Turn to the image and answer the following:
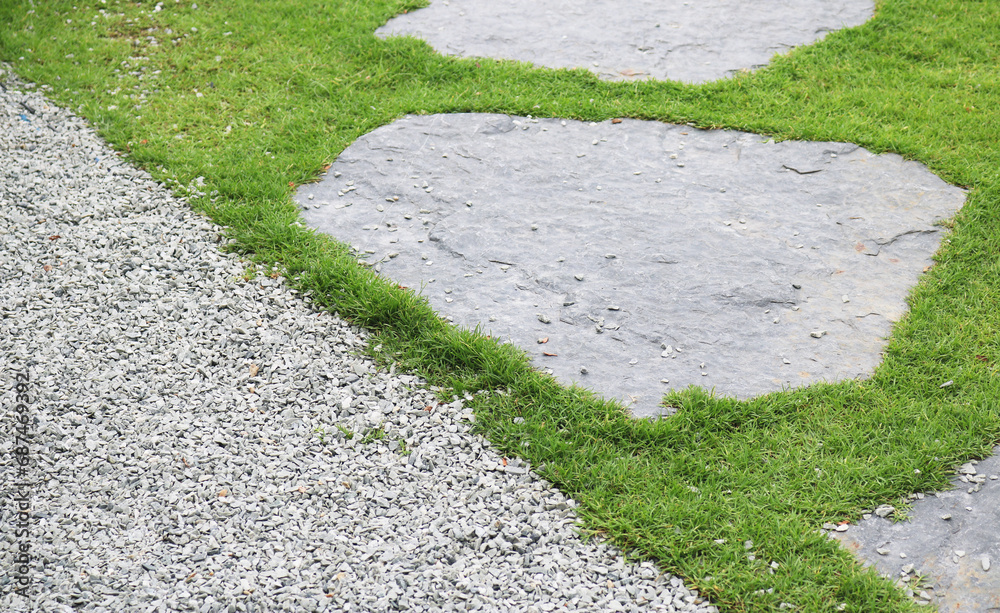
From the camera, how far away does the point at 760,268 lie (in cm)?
468

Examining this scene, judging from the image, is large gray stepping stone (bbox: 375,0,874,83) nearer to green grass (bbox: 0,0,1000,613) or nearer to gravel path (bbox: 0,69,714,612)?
green grass (bbox: 0,0,1000,613)

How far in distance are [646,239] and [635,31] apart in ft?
10.3

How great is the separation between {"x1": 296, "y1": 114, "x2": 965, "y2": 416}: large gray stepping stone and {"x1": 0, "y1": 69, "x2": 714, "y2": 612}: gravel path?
75cm

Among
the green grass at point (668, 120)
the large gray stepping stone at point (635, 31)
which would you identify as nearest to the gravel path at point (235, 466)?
the green grass at point (668, 120)

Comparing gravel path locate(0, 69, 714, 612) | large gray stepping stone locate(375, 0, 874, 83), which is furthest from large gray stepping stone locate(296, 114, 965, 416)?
large gray stepping stone locate(375, 0, 874, 83)

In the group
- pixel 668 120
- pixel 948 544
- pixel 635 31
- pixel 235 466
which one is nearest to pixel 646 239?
pixel 668 120

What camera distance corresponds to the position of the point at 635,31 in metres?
→ 7.17

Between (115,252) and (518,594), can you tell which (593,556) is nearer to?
(518,594)

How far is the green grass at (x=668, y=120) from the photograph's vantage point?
339cm

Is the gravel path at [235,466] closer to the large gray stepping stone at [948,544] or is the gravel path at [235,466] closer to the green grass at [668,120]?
the green grass at [668,120]

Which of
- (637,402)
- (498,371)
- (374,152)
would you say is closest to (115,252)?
(374,152)

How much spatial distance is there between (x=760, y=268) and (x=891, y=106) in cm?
225

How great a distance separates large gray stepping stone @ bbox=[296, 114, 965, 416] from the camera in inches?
165

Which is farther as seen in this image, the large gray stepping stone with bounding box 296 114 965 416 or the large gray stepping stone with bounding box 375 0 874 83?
the large gray stepping stone with bounding box 375 0 874 83
